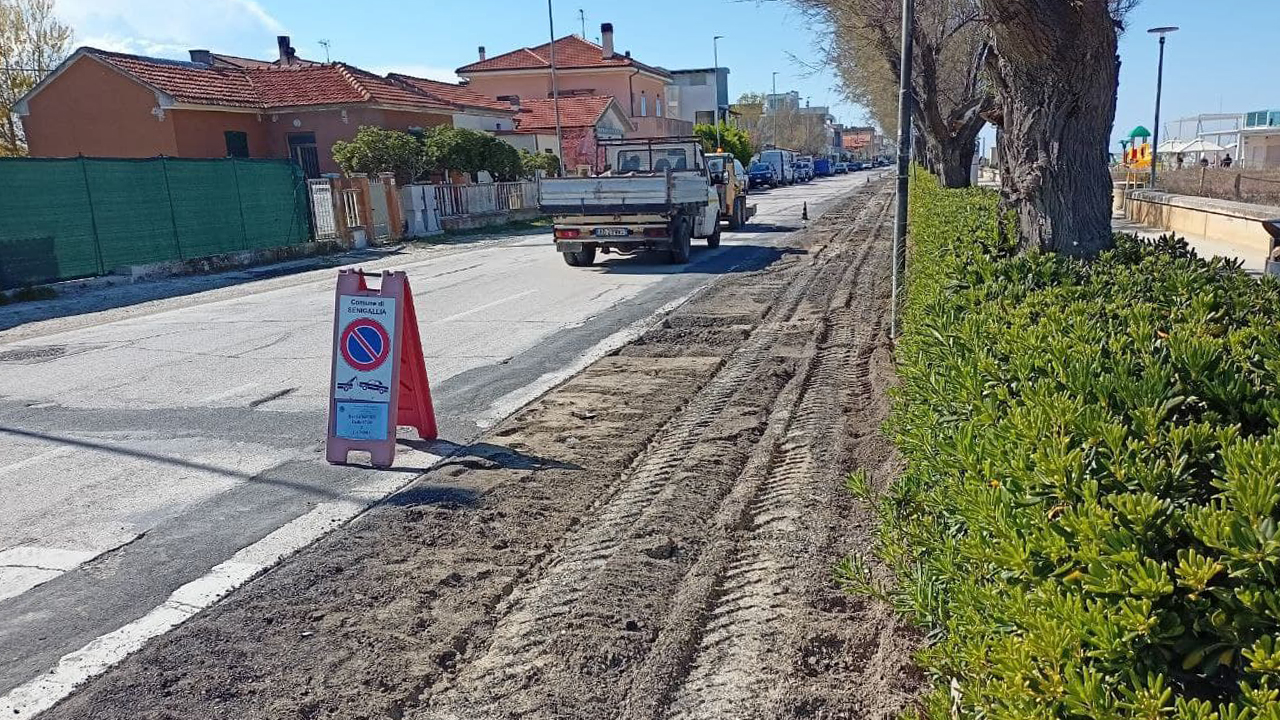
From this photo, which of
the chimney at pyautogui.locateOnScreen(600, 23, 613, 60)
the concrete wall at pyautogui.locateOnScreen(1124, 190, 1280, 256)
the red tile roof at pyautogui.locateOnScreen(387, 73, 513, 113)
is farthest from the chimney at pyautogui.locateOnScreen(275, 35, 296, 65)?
the concrete wall at pyautogui.locateOnScreen(1124, 190, 1280, 256)

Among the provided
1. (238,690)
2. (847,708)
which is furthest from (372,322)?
(847,708)

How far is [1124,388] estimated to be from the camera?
8.23ft

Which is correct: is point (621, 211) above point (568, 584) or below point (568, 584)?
above

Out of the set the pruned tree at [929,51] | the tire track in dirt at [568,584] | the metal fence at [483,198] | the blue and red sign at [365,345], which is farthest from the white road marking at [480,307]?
the metal fence at [483,198]

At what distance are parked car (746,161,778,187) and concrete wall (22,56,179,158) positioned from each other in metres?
35.2

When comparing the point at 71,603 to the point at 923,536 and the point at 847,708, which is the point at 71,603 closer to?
the point at 847,708

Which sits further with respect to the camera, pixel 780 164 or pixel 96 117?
pixel 780 164

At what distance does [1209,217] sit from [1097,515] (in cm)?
1934

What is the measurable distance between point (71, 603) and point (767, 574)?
3.38 meters

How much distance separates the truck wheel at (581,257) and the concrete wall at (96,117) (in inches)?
706

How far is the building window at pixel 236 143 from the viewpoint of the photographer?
3161 centimetres

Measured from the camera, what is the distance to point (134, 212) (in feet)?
63.9

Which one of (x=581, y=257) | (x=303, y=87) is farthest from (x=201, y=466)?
(x=303, y=87)

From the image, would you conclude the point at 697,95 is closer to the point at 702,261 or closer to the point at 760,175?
the point at 760,175
